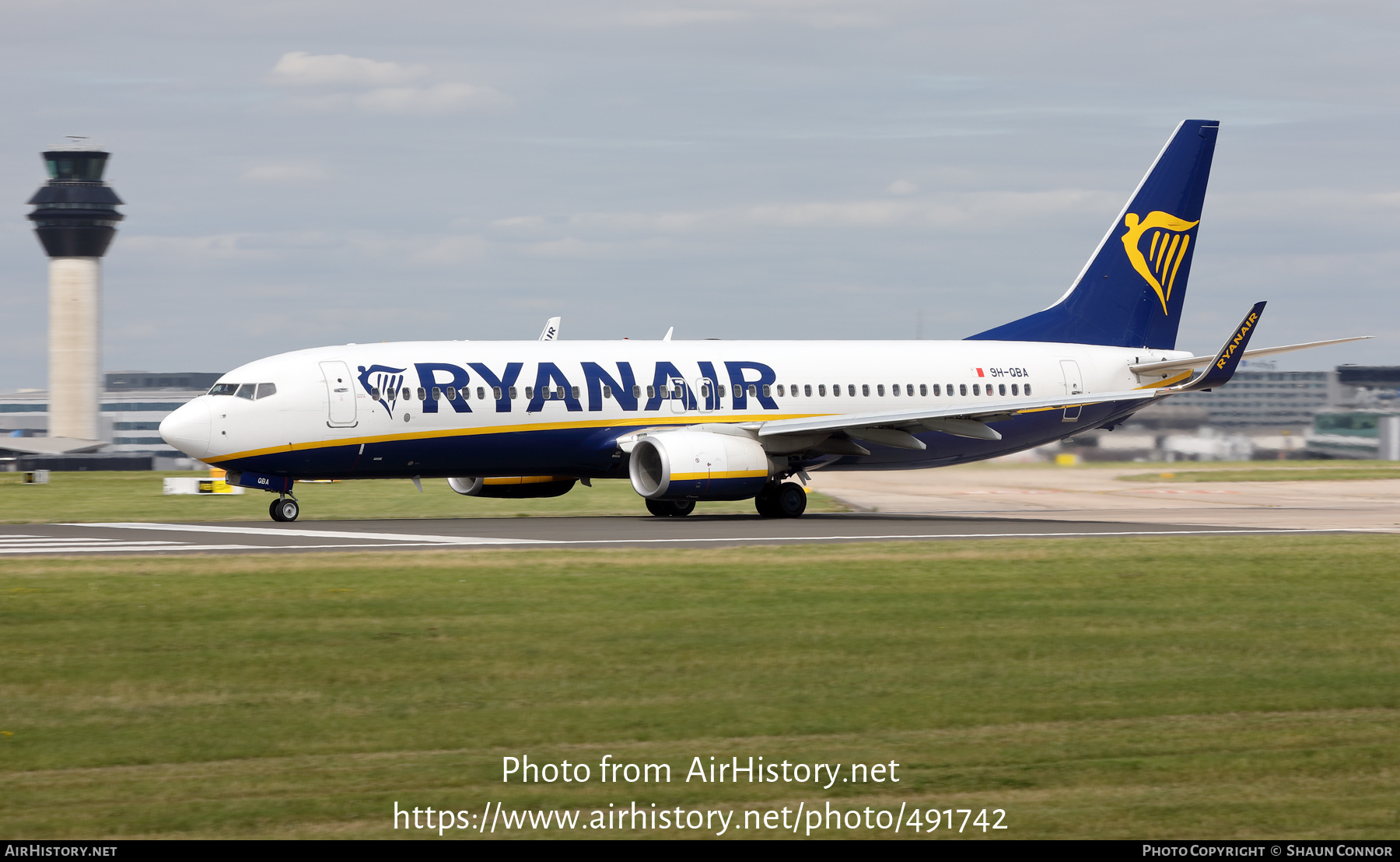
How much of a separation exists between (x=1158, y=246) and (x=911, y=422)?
11.9 metres

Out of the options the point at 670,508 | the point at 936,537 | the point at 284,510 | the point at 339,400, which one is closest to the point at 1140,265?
the point at 670,508

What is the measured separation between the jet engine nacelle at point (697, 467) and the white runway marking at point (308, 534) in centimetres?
562

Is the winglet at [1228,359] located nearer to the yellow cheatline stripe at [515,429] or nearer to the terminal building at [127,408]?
the yellow cheatline stripe at [515,429]

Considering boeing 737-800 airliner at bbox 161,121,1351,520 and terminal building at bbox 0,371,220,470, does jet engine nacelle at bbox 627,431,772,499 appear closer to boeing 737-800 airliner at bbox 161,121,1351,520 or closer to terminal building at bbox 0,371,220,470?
boeing 737-800 airliner at bbox 161,121,1351,520

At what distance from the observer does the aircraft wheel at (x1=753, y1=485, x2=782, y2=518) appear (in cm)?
3512

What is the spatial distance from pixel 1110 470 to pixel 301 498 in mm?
29072

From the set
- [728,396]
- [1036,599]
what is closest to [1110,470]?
[728,396]

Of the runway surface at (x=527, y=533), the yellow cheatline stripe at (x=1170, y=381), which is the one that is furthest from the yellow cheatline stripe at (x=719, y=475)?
the yellow cheatline stripe at (x=1170, y=381)

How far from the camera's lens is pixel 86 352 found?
5674 inches

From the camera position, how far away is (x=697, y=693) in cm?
1230

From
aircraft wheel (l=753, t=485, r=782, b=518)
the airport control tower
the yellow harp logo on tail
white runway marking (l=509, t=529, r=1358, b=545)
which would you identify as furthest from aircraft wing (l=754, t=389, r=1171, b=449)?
the airport control tower

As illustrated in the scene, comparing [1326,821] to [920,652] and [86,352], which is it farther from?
[86,352]

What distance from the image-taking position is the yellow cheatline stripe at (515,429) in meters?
31.8

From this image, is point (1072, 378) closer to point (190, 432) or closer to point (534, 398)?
point (534, 398)
